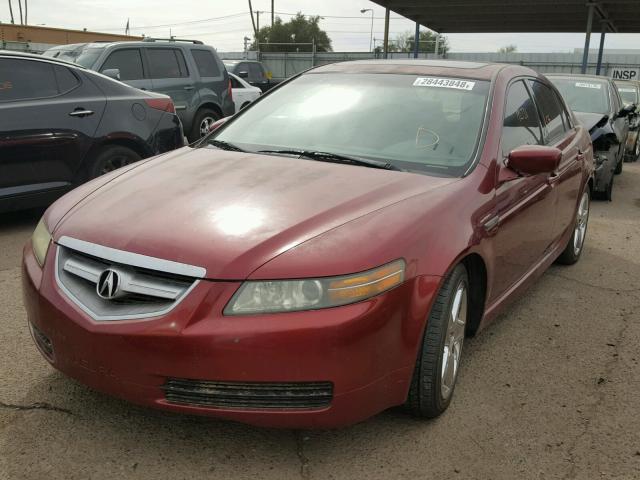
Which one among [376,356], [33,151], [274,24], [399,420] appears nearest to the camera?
[376,356]

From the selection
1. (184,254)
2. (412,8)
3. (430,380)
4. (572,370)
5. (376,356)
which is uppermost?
(412,8)

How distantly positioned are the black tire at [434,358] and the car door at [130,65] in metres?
7.96

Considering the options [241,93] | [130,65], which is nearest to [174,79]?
[130,65]

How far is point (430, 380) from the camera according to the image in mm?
2467

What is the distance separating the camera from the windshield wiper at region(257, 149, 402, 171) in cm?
301

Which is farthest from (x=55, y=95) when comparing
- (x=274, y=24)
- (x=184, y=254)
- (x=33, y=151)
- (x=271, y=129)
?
(x=274, y=24)

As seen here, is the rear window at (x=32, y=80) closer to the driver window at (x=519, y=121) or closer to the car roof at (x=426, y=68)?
the car roof at (x=426, y=68)

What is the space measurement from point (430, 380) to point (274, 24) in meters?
79.6

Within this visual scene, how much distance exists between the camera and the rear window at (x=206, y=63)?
10.6m

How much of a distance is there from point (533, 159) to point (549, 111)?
142cm

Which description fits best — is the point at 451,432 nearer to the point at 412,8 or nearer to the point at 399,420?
the point at 399,420

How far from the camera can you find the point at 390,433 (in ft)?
8.41

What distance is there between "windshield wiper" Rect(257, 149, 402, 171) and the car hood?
7 centimetres

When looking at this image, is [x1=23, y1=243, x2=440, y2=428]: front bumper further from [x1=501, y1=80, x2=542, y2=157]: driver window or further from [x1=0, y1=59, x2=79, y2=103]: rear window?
[x1=0, y1=59, x2=79, y2=103]: rear window
